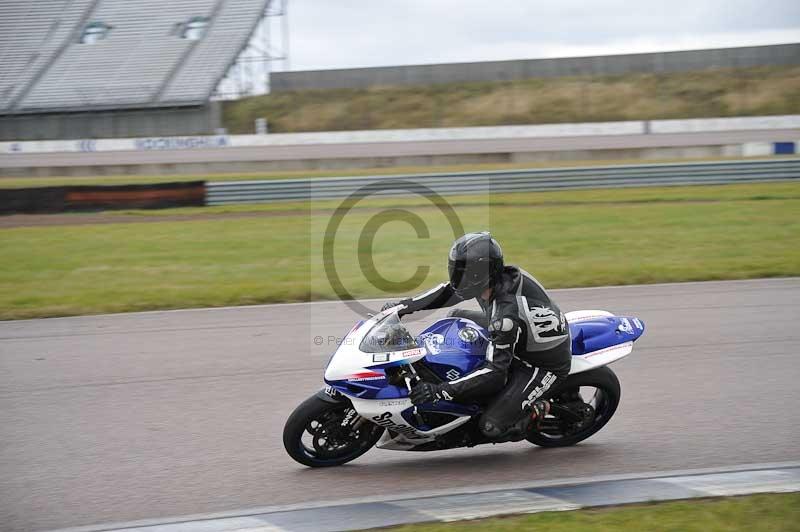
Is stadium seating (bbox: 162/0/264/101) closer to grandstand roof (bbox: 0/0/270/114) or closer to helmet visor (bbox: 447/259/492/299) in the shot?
grandstand roof (bbox: 0/0/270/114)

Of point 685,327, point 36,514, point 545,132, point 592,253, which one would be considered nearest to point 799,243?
point 592,253

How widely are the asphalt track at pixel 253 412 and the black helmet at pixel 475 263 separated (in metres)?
1.23

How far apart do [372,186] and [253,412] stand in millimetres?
14734

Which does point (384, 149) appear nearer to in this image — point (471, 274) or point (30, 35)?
point (30, 35)

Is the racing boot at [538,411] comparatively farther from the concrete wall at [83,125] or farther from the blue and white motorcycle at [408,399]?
the concrete wall at [83,125]

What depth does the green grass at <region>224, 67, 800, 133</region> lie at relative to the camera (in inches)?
1935

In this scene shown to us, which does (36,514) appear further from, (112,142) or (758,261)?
(112,142)

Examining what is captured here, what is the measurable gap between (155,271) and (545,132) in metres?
31.0

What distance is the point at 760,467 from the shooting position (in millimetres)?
5266

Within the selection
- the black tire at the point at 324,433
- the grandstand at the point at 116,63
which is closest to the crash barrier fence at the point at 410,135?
the grandstand at the point at 116,63

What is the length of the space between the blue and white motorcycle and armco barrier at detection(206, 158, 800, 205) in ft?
48.6

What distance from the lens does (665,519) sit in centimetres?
444

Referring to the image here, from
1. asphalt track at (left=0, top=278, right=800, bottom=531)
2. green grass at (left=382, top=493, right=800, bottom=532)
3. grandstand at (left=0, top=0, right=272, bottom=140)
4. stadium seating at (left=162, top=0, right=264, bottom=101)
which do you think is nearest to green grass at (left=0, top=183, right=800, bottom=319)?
asphalt track at (left=0, top=278, right=800, bottom=531)

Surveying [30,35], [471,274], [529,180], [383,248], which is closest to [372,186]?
[529,180]
